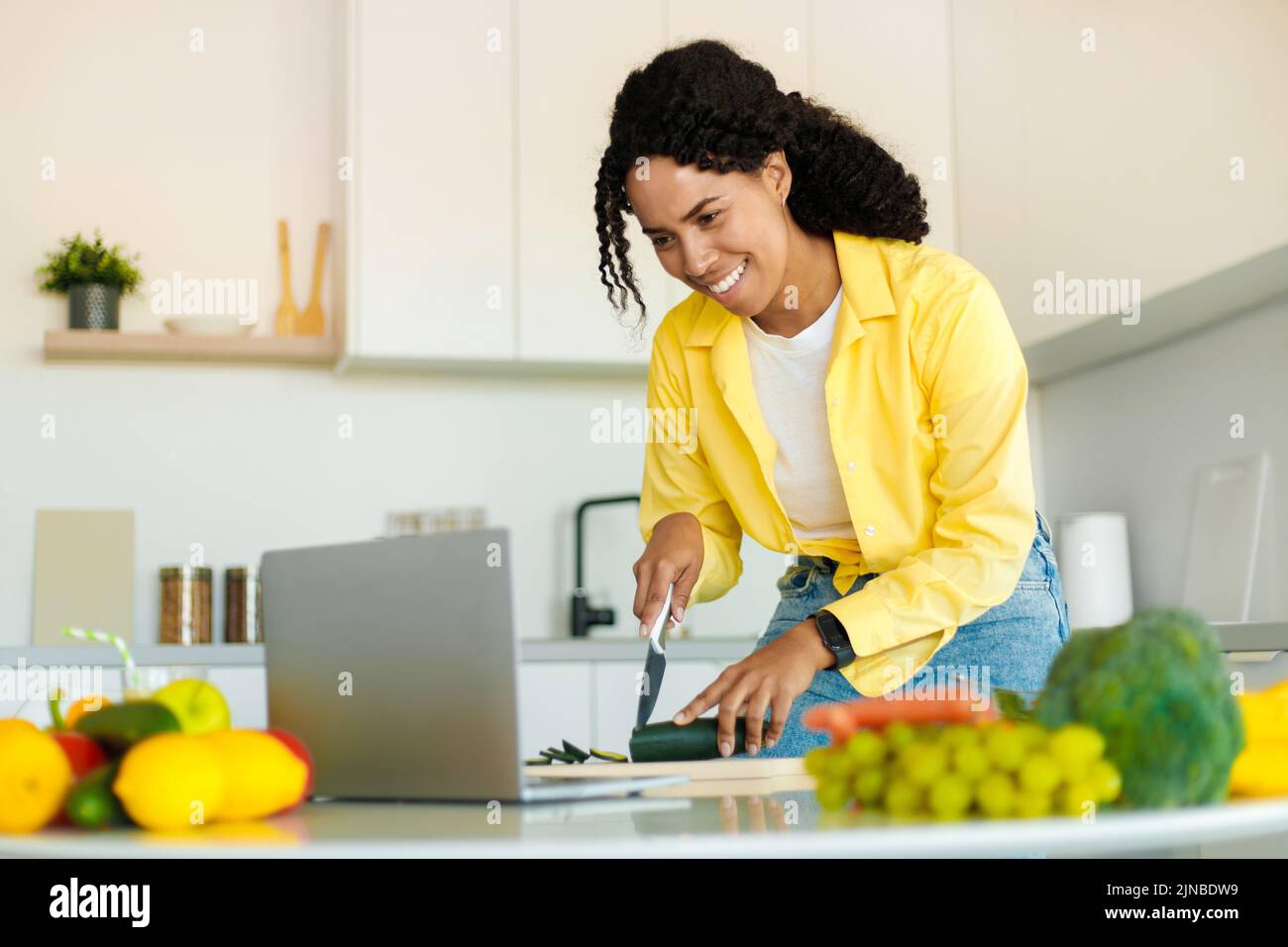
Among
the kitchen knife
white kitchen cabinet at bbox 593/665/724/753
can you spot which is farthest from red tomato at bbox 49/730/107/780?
white kitchen cabinet at bbox 593/665/724/753

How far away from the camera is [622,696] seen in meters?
2.95

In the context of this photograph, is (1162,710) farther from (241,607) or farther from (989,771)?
(241,607)

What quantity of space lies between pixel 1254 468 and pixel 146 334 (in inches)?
95.5

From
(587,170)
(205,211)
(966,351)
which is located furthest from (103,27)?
(966,351)

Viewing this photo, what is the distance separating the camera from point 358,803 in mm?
1030

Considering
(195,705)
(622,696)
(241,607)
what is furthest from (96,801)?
(241,607)

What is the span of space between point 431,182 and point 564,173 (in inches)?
12.3

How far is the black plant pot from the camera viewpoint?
10.7ft

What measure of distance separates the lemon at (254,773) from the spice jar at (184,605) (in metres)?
2.39

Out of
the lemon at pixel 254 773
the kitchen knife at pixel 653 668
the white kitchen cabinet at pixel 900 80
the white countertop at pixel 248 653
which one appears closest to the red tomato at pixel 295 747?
the lemon at pixel 254 773

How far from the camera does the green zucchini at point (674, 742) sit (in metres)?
1.19

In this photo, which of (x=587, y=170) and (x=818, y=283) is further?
(x=587, y=170)

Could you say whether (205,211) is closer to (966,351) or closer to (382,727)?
(966,351)
